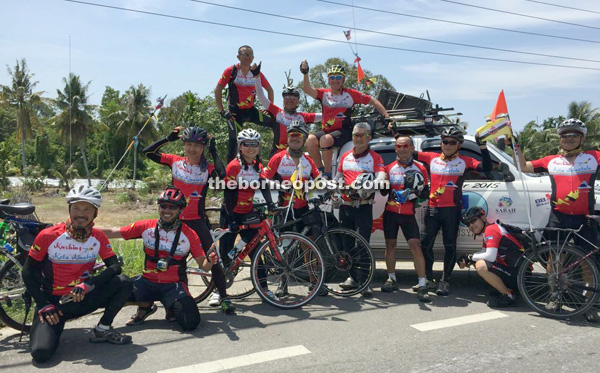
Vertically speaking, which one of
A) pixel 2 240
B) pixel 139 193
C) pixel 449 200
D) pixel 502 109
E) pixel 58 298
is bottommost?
pixel 139 193

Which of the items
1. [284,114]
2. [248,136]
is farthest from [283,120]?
[248,136]

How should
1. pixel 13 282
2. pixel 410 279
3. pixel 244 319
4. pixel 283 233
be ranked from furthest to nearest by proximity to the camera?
pixel 410 279, pixel 283 233, pixel 244 319, pixel 13 282

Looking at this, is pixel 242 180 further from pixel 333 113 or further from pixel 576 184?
pixel 576 184

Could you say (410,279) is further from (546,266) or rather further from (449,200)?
(546,266)

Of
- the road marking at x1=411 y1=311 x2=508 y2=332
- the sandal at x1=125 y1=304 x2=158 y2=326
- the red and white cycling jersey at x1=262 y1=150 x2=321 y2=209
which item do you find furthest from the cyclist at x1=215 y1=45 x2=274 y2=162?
the road marking at x1=411 y1=311 x2=508 y2=332

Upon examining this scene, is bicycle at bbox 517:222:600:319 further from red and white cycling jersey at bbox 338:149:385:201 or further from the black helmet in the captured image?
red and white cycling jersey at bbox 338:149:385:201

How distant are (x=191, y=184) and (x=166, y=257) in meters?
1.03

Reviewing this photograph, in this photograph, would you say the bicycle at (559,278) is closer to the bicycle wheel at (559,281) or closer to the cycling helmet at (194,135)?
the bicycle wheel at (559,281)

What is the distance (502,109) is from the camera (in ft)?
18.8

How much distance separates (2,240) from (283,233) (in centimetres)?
292

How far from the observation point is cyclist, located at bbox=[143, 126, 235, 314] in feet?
17.9

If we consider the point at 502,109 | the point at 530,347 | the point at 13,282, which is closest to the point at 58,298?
the point at 13,282

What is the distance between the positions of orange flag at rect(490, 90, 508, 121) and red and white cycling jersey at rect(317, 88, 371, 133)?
83.7 inches

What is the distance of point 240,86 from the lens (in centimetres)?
764
